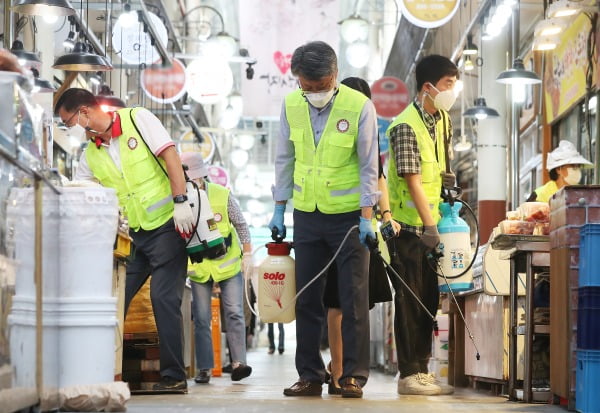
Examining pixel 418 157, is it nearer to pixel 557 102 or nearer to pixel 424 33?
pixel 557 102

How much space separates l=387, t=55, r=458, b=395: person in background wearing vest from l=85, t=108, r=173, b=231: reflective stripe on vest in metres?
1.45

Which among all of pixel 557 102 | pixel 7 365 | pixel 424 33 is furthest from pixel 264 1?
pixel 7 365

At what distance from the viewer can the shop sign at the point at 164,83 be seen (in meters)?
18.0

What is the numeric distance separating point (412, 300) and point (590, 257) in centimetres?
179

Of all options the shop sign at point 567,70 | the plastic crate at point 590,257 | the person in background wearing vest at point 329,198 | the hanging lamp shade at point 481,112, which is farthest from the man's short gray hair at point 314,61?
the hanging lamp shade at point 481,112

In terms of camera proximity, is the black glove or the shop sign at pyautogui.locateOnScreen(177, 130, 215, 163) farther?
the shop sign at pyautogui.locateOnScreen(177, 130, 215, 163)

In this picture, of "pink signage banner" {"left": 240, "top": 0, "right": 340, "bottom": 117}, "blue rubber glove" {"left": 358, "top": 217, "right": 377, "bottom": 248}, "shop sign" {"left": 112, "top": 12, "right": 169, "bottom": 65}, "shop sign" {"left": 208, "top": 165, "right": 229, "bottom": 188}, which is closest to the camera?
"blue rubber glove" {"left": 358, "top": 217, "right": 377, "bottom": 248}

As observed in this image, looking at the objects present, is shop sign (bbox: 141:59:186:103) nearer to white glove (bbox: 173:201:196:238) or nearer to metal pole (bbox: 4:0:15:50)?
metal pole (bbox: 4:0:15:50)

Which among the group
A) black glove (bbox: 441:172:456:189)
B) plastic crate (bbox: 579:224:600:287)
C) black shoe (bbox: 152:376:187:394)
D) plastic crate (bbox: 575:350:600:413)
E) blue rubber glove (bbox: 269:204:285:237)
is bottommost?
black shoe (bbox: 152:376:187:394)

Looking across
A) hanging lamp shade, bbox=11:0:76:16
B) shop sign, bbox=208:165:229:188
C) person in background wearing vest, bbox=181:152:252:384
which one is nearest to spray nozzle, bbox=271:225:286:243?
person in background wearing vest, bbox=181:152:252:384

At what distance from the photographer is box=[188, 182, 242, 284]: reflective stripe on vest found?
9.98 m

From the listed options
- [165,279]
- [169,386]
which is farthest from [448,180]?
[169,386]

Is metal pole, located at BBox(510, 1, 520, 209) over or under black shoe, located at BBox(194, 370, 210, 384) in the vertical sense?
over

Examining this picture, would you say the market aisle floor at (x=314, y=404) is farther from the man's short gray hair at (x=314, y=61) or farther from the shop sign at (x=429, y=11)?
the shop sign at (x=429, y=11)
